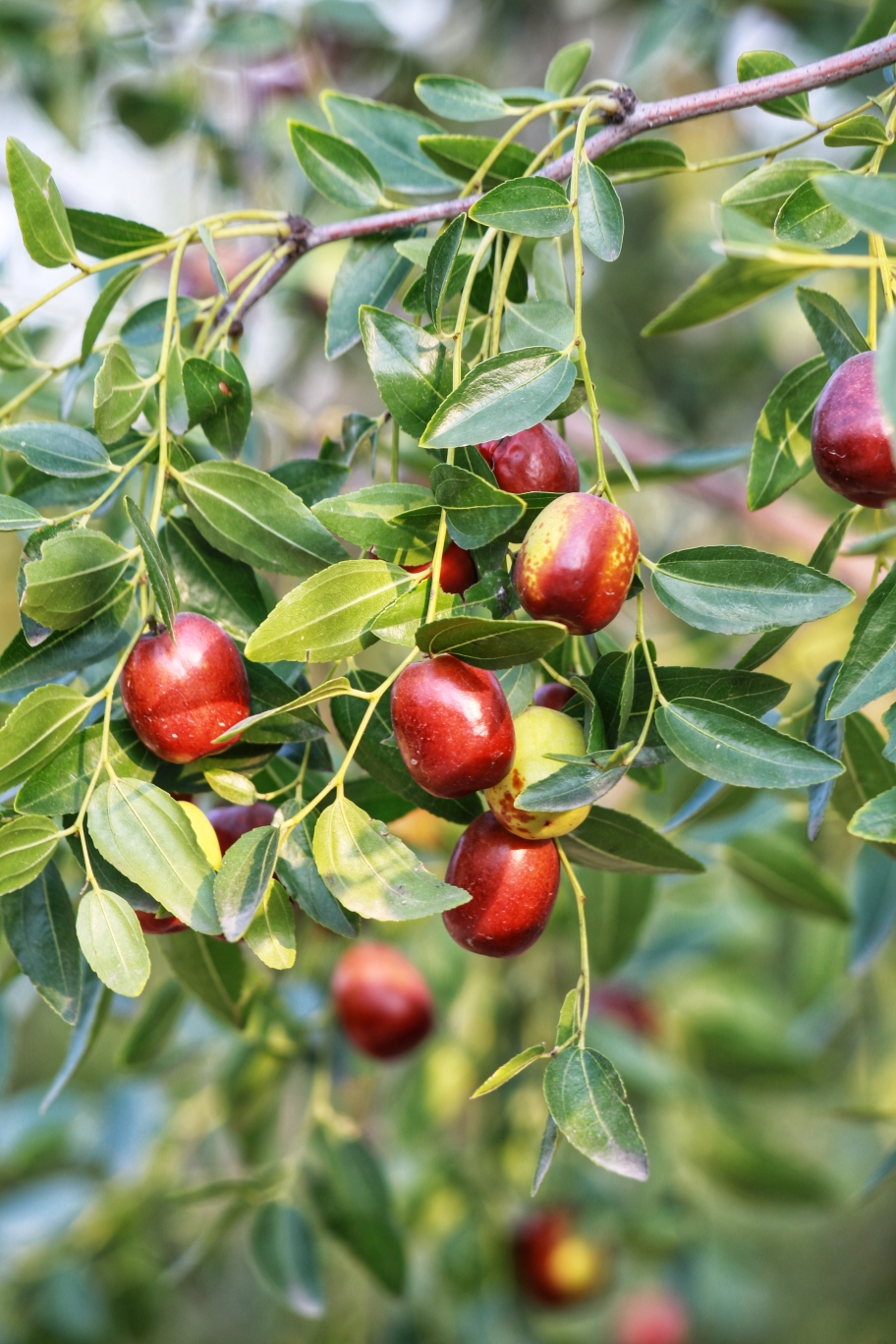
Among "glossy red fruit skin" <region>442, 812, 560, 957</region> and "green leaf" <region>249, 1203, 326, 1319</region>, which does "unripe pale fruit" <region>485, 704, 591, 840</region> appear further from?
"green leaf" <region>249, 1203, 326, 1319</region>

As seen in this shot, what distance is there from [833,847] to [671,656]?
1.33ft

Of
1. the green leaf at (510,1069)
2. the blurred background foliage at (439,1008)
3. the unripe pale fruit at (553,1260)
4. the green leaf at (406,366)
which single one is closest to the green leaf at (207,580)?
the green leaf at (406,366)

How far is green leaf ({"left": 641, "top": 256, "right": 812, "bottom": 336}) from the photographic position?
413 millimetres

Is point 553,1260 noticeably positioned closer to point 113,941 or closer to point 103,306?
point 113,941

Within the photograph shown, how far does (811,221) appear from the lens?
1.72 ft

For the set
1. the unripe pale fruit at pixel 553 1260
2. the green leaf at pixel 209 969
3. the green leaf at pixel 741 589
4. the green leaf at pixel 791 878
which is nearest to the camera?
the green leaf at pixel 741 589

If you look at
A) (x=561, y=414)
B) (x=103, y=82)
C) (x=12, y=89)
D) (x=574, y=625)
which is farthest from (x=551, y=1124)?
(x=12, y=89)

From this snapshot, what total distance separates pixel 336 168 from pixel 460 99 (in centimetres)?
9

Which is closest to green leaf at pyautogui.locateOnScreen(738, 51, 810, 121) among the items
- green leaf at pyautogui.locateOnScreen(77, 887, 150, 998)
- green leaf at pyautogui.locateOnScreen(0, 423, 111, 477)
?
green leaf at pyautogui.locateOnScreen(0, 423, 111, 477)

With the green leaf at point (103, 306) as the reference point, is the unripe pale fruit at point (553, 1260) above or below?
below

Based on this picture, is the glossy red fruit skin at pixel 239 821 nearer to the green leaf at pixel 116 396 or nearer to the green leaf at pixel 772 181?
the green leaf at pixel 116 396

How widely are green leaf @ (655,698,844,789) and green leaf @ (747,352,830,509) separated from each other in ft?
0.55

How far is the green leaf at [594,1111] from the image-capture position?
46 cm

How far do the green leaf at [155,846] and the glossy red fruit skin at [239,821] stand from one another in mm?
91
